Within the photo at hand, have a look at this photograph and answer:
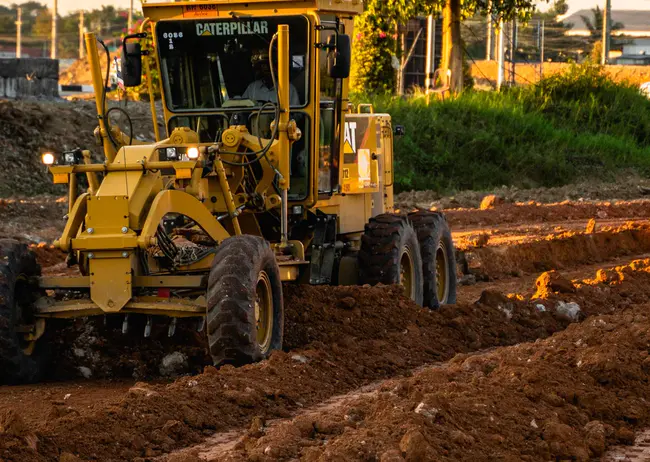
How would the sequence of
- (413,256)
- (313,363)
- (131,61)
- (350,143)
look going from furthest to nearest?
(350,143), (413,256), (131,61), (313,363)

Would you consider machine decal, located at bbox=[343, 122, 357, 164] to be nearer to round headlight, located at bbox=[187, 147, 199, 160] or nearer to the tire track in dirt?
round headlight, located at bbox=[187, 147, 199, 160]

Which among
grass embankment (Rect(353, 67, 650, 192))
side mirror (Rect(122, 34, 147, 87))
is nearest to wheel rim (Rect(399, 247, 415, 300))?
side mirror (Rect(122, 34, 147, 87))

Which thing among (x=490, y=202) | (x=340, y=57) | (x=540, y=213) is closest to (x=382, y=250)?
(x=340, y=57)

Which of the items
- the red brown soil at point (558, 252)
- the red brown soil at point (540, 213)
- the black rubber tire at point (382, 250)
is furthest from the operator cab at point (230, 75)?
the red brown soil at point (540, 213)

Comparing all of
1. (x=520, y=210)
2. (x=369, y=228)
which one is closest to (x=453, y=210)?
(x=520, y=210)

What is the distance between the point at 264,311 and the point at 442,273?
4561 millimetres

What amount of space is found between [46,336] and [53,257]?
7930 mm

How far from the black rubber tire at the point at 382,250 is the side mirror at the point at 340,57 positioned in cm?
185

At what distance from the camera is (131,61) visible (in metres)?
11.6

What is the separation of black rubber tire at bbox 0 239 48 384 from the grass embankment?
64.4 feet

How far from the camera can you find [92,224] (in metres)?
9.43

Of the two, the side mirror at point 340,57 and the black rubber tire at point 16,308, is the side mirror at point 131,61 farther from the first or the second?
the black rubber tire at point 16,308

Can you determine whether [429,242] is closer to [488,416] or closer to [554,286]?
[554,286]

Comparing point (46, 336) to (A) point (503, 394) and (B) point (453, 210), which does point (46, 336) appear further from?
(B) point (453, 210)
